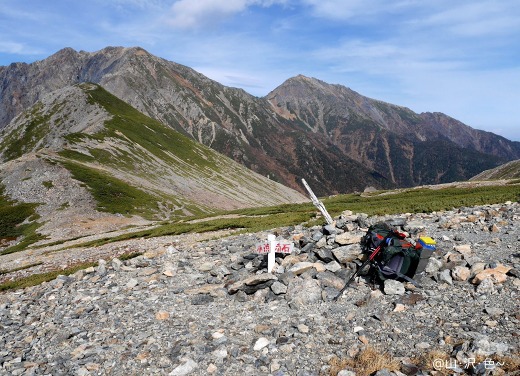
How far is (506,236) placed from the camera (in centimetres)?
1680

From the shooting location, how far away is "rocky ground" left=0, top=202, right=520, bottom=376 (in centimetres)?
1012

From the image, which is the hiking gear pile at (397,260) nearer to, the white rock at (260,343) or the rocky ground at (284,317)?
the rocky ground at (284,317)

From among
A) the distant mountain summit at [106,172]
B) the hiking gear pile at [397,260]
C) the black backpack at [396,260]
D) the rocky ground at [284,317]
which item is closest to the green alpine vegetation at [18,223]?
the distant mountain summit at [106,172]

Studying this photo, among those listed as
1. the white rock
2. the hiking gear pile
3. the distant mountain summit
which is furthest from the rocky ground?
the distant mountain summit

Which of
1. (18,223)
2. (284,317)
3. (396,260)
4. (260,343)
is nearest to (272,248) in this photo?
(284,317)

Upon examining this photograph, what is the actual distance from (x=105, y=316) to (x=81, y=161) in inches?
4067

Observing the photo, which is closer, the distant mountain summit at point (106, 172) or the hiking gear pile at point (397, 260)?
the hiking gear pile at point (397, 260)

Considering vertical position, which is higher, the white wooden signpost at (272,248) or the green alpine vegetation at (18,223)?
the white wooden signpost at (272,248)

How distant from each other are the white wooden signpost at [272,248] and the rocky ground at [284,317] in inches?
22.3

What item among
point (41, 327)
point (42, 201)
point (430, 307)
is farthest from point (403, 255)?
point (42, 201)

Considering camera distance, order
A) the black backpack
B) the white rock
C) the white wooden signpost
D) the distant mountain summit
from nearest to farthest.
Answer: the white rock
the black backpack
the white wooden signpost
the distant mountain summit

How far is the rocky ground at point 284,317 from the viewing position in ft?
33.2

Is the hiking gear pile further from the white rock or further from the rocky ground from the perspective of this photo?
the white rock

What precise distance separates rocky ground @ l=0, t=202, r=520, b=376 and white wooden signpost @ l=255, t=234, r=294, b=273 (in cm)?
57
